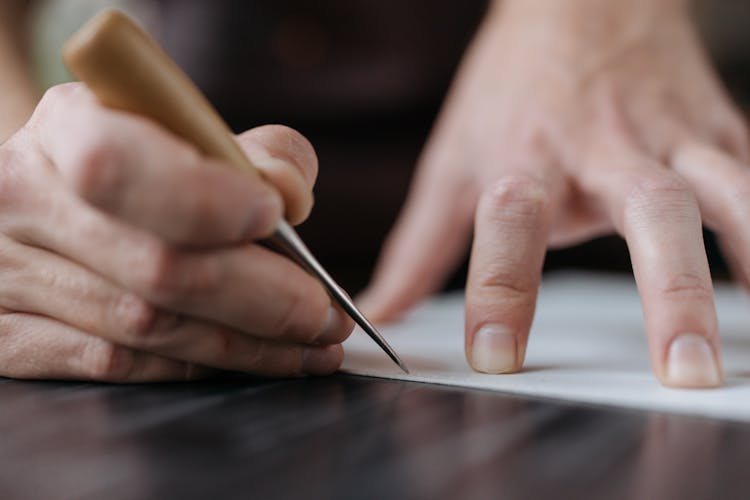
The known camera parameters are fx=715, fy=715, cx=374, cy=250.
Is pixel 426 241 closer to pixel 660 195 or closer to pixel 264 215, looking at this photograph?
pixel 660 195

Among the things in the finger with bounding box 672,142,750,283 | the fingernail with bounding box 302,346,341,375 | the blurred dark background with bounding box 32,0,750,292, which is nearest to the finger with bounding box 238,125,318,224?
the fingernail with bounding box 302,346,341,375

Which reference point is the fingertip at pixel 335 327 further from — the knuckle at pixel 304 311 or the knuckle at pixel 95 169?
the knuckle at pixel 95 169

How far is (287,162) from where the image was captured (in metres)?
0.37

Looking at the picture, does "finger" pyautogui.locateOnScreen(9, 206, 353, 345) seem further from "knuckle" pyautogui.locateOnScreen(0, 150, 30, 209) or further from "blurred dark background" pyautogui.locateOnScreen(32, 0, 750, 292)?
"blurred dark background" pyautogui.locateOnScreen(32, 0, 750, 292)

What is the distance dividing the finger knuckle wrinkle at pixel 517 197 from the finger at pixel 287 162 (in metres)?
0.18

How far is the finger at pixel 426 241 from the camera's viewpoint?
2.87 feet

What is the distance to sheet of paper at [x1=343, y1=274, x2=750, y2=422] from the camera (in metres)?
0.39

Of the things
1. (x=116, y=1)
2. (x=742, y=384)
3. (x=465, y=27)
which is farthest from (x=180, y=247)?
(x=116, y=1)

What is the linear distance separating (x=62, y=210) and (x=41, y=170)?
26 millimetres

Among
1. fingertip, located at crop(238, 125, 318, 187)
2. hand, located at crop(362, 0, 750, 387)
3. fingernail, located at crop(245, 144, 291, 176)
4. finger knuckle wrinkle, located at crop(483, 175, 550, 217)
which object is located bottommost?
hand, located at crop(362, 0, 750, 387)

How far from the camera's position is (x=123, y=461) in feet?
0.99

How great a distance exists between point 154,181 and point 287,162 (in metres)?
0.08

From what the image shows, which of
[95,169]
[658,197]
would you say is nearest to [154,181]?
[95,169]

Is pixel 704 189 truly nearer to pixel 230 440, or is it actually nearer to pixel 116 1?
pixel 230 440
